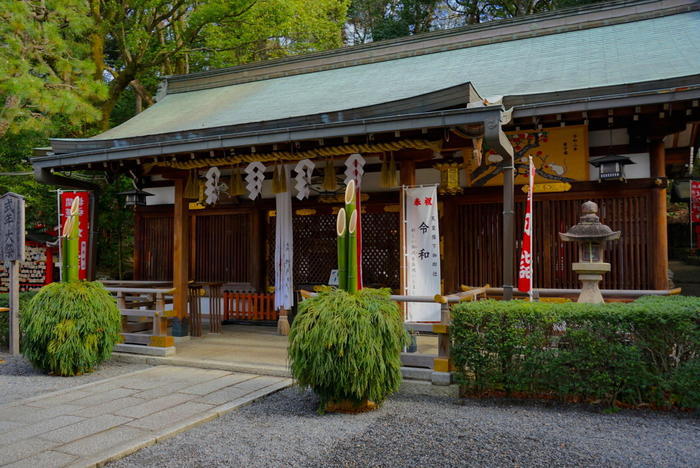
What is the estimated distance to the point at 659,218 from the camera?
688 cm

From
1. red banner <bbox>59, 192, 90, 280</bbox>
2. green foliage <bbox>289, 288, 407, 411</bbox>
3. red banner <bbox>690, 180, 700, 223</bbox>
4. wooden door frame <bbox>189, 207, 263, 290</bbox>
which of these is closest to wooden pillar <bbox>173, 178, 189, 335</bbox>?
wooden door frame <bbox>189, 207, 263, 290</bbox>

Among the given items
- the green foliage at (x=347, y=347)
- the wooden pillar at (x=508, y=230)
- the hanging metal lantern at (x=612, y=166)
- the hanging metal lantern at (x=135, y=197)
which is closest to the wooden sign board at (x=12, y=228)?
the hanging metal lantern at (x=135, y=197)

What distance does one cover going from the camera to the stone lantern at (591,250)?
6105 millimetres

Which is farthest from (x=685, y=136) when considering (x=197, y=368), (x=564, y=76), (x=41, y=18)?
(x=41, y=18)

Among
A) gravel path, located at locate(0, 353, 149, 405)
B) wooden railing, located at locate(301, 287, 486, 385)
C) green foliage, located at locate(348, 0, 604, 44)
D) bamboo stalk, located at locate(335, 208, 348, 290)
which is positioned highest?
green foliage, located at locate(348, 0, 604, 44)

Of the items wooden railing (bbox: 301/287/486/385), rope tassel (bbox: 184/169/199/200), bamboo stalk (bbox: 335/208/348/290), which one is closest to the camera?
bamboo stalk (bbox: 335/208/348/290)

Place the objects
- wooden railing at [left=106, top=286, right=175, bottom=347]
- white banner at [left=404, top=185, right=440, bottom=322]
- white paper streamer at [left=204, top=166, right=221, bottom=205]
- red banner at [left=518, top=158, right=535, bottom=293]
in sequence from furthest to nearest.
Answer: white paper streamer at [left=204, top=166, right=221, bottom=205] → wooden railing at [left=106, top=286, right=175, bottom=347] → white banner at [left=404, top=185, right=440, bottom=322] → red banner at [left=518, top=158, right=535, bottom=293]

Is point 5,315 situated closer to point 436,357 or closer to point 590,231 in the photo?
point 436,357

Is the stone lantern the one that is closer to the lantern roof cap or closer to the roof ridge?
the lantern roof cap

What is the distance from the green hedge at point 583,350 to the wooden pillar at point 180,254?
4807 millimetres

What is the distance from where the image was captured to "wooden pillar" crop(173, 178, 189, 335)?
838cm

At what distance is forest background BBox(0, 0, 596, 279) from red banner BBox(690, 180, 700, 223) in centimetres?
950

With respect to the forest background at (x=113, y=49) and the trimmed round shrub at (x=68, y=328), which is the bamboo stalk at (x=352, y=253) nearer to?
the trimmed round shrub at (x=68, y=328)

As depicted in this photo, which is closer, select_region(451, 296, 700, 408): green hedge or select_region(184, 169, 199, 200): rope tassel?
select_region(451, 296, 700, 408): green hedge
